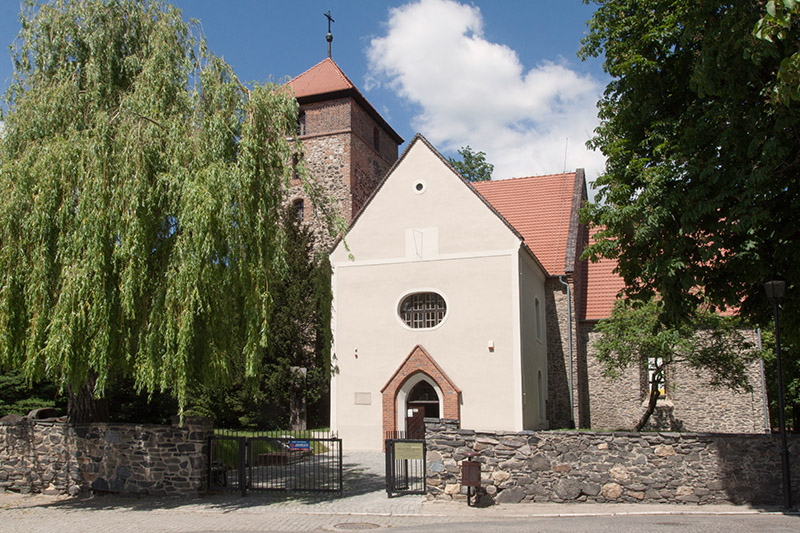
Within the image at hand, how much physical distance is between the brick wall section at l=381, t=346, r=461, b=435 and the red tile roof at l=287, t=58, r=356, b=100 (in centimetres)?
1472

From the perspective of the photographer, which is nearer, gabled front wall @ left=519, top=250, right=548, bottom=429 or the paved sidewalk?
the paved sidewalk

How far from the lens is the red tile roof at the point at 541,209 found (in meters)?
25.7

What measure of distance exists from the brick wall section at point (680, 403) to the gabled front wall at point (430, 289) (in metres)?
5.83

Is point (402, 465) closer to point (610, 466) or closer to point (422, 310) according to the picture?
point (610, 466)

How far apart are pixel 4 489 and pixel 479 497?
9.90m

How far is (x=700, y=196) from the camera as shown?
1066 cm

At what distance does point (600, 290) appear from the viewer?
26.6 m

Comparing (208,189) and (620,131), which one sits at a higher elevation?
(620,131)

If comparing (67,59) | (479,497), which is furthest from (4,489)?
(479,497)

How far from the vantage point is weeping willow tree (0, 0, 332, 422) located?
11.2m

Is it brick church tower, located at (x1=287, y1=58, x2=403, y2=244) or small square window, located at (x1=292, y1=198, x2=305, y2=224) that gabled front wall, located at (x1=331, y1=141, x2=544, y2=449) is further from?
small square window, located at (x1=292, y1=198, x2=305, y2=224)

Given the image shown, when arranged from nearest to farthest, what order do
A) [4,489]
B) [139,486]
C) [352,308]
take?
[139,486] < [4,489] < [352,308]

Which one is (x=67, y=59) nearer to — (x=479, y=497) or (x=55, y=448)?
(x=55, y=448)

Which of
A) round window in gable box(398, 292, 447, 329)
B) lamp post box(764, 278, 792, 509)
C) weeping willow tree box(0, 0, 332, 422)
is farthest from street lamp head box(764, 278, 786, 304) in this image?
round window in gable box(398, 292, 447, 329)
